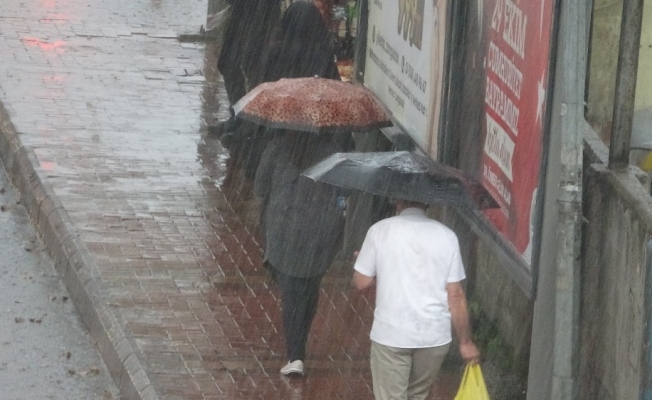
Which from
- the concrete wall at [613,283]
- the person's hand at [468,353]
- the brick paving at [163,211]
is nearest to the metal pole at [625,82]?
the concrete wall at [613,283]

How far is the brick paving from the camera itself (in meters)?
7.44

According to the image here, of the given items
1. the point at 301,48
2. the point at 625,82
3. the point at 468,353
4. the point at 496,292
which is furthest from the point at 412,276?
the point at 301,48

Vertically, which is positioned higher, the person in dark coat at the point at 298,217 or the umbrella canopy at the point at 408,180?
the umbrella canopy at the point at 408,180

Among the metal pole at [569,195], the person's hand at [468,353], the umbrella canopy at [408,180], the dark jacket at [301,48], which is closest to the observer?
the metal pole at [569,195]

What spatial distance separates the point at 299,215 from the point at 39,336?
7.36 ft

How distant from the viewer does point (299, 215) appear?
6.99 meters

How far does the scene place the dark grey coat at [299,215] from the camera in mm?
6980

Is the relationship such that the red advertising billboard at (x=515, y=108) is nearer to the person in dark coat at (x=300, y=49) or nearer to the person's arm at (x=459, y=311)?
the person's arm at (x=459, y=311)

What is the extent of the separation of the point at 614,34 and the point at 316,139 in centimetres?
183

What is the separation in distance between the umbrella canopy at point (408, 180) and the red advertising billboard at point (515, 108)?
0.18 metres

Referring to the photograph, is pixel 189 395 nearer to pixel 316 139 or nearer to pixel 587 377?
pixel 316 139

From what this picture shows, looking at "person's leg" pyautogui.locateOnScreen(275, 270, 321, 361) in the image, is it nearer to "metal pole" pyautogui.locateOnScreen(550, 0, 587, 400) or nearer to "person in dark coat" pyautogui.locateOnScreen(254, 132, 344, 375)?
"person in dark coat" pyautogui.locateOnScreen(254, 132, 344, 375)

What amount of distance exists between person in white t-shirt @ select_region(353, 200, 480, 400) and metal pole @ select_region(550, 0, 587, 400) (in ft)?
1.76

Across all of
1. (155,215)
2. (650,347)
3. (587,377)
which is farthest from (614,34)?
(155,215)
